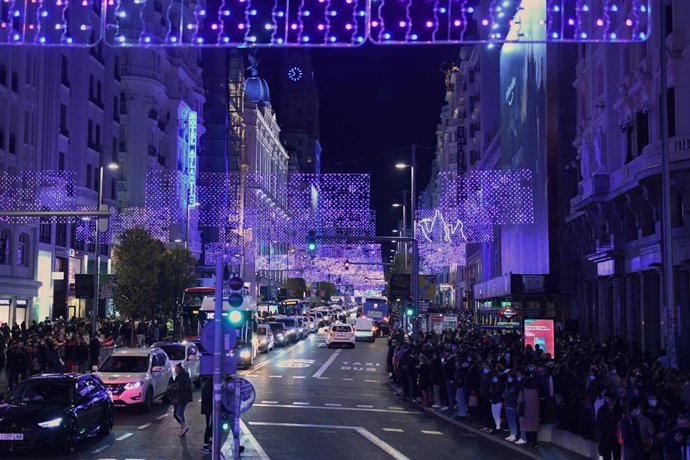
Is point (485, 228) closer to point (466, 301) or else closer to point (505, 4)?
point (466, 301)

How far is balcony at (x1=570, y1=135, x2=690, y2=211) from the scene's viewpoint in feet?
88.4

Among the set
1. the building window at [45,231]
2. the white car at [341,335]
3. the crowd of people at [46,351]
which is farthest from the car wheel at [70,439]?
the white car at [341,335]

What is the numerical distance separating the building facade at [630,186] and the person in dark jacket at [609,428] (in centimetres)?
1034

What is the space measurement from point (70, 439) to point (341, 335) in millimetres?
40899

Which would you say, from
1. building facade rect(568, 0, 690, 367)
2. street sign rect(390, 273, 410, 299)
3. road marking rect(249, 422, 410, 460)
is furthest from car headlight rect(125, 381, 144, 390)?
street sign rect(390, 273, 410, 299)

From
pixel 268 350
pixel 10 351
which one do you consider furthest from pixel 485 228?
pixel 10 351

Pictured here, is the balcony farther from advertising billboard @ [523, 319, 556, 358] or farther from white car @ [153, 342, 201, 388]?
white car @ [153, 342, 201, 388]

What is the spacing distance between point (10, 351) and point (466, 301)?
2595 inches

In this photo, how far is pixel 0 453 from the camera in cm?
1573

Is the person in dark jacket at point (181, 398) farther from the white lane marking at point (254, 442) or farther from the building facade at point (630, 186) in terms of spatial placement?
the building facade at point (630, 186)

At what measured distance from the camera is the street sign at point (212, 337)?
13.6 meters

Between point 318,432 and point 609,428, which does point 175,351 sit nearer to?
point 318,432

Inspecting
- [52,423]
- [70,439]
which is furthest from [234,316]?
[70,439]

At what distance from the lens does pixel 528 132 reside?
156 ft
